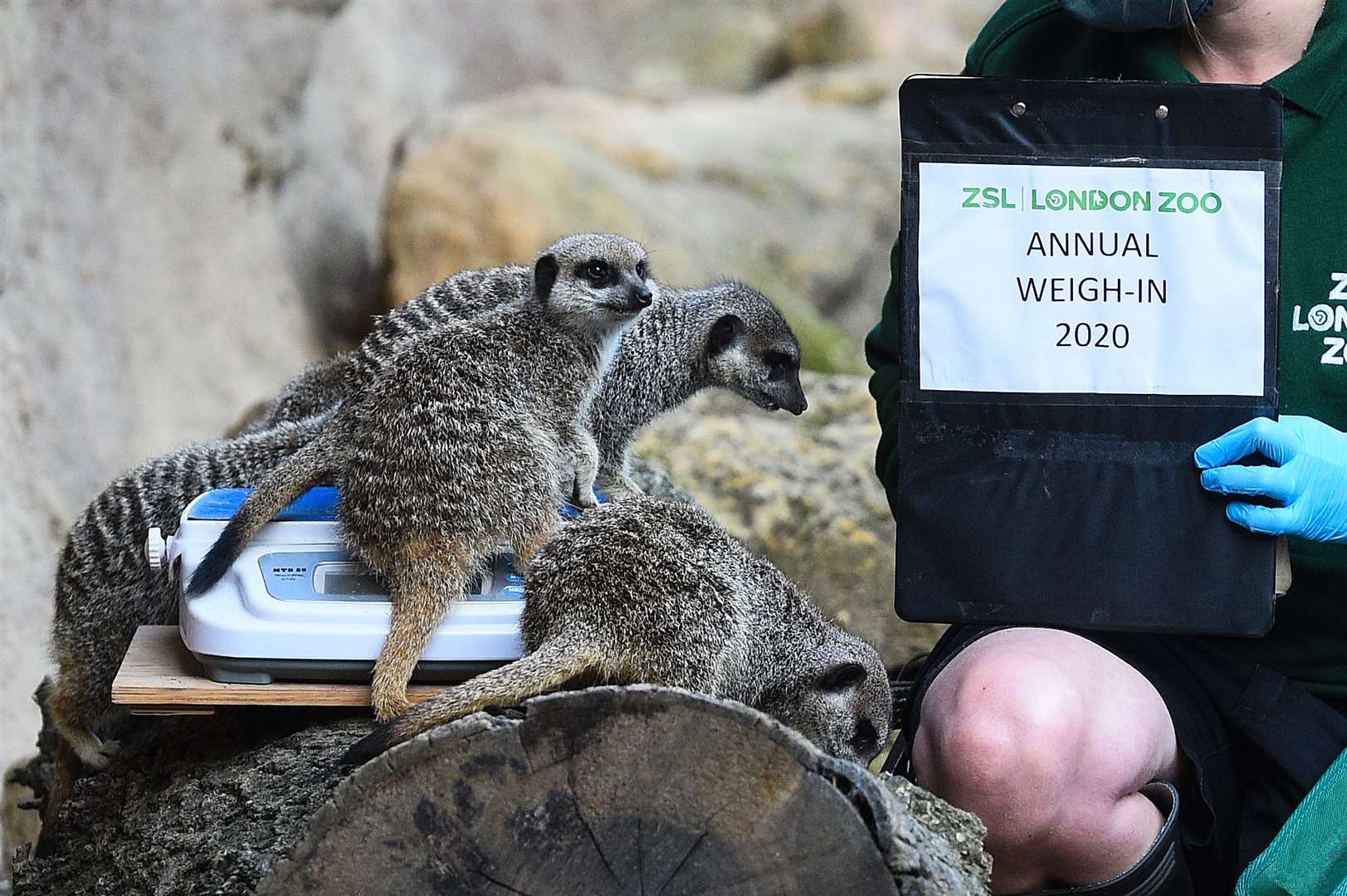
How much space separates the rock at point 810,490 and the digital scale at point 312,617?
1.69m

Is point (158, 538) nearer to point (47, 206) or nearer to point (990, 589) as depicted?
point (990, 589)

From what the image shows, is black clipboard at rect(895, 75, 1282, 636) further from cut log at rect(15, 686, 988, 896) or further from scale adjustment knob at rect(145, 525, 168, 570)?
scale adjustment knob at rect(145, 525, 168, 570)

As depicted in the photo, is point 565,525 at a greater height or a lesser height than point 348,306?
greater

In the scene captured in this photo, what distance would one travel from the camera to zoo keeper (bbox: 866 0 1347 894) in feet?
5.89

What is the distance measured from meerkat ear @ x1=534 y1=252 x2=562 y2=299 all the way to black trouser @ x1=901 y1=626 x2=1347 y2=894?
86 cm

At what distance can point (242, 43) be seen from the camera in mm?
5035

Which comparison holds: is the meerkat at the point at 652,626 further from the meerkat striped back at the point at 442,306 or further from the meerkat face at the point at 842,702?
the meerkat striped back at the point at 442,306

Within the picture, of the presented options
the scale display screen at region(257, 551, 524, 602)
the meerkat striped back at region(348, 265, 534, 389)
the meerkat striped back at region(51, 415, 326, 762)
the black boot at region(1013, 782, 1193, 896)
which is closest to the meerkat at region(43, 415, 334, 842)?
the meerkat striped back at region(51, 415, 326, 762)

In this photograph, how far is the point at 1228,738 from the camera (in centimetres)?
208

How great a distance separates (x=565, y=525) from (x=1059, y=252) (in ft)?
2.54

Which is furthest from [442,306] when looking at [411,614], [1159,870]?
[1159,870]

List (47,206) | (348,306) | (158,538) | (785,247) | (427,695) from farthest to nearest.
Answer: (785,247) < (348,306) < (47,206) < (158,538) < (427,695)

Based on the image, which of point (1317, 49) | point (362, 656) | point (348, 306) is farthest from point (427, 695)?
point (348, 306)

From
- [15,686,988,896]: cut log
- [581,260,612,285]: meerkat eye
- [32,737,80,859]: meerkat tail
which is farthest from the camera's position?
[32,737,80,859]: meerkat tail
